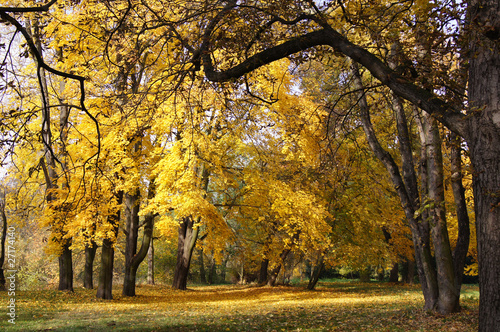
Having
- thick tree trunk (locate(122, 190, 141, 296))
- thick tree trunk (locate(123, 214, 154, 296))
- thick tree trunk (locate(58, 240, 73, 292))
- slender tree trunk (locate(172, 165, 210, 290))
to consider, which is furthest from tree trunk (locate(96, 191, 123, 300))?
slender tree trunk (locate(172, 165, 210, 290))

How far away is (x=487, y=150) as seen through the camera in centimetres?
352

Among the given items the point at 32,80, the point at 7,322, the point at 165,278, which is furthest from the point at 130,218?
the point at 165,278

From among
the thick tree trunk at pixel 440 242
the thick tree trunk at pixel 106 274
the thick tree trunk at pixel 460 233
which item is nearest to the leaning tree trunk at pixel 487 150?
the thick tree trunk at pixel 440 242

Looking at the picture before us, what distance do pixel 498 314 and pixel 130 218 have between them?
570 inches

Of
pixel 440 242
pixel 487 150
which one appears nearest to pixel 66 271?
pixel 440 242

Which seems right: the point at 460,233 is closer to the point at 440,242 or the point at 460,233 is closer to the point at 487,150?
the point at 440,242

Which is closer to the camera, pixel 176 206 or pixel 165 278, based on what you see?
pixel 176 206

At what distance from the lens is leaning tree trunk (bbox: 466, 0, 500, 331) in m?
3.43

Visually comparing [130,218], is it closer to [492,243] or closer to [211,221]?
[211,221]

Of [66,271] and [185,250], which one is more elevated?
[185,250]

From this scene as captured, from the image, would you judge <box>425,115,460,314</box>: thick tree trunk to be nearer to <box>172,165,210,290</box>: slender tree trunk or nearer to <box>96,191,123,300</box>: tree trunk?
<box>96,191,123,300</box>: tree trunk

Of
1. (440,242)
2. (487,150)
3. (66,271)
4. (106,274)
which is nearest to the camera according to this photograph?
(487,150)

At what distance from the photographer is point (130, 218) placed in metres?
15.9

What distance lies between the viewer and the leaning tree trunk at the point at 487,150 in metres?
3.43
